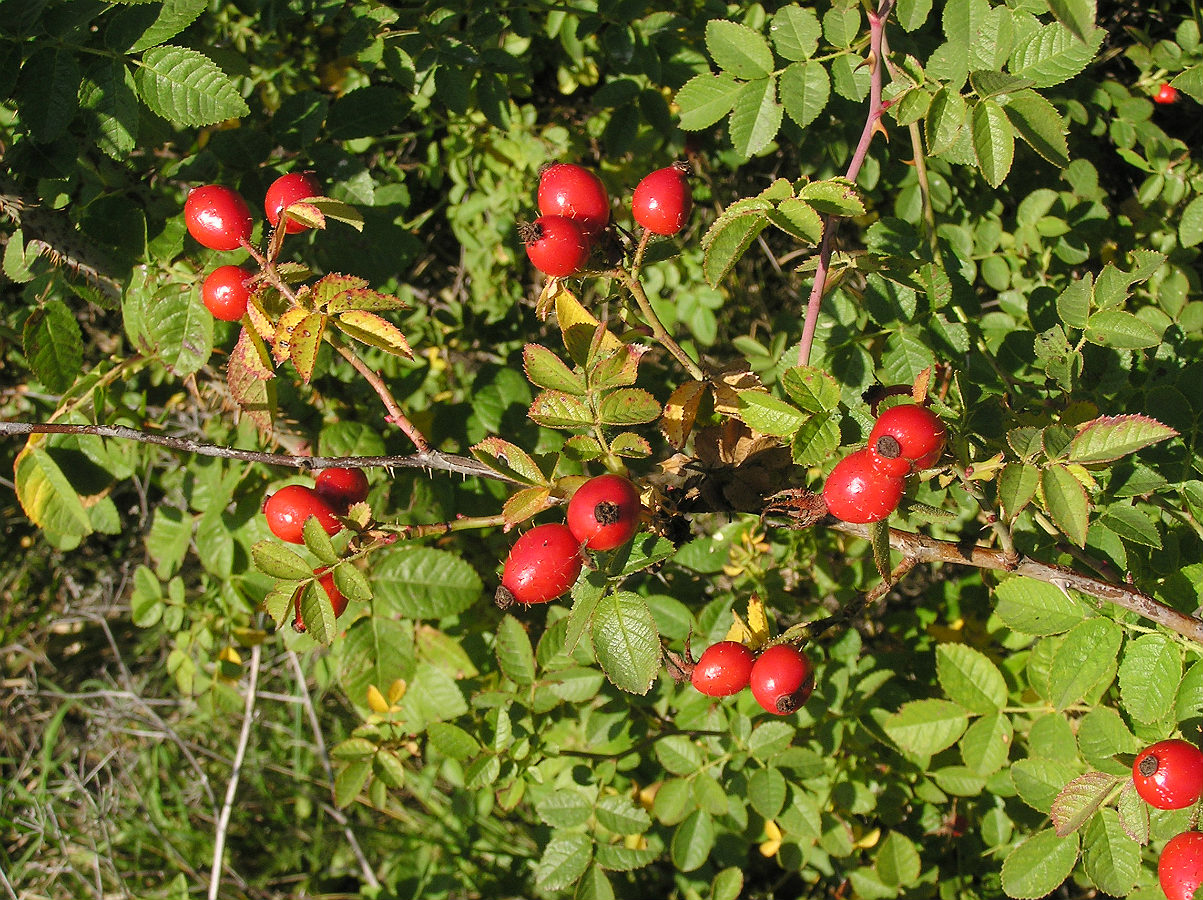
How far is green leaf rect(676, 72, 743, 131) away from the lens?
1977mm

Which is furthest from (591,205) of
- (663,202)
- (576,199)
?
(663,202)

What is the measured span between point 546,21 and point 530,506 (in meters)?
1.97

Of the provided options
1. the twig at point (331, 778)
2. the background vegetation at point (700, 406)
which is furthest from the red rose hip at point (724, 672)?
the twig at point (331, 778)

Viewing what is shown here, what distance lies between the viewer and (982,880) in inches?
105

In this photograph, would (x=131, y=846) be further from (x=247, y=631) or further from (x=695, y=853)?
(x=695, y=853)

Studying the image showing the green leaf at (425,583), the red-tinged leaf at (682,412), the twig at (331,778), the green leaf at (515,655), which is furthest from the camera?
the twig at (331,778)

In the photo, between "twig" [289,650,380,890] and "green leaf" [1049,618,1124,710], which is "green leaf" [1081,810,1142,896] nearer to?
"green leaf" [1049,618,1124,710]

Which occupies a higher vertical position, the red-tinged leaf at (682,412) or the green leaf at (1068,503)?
the green leaf at (1068,503)

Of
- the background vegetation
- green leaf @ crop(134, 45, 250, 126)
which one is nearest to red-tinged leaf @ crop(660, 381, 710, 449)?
the background vegetation

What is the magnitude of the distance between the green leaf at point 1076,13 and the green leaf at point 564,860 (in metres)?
2.03

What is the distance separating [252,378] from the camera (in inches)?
68.9

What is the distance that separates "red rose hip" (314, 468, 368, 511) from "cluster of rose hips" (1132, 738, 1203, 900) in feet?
5.17

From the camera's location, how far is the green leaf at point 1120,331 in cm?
168

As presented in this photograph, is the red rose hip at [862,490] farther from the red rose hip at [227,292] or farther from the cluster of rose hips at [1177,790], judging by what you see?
the red rose hip at [227,292]
